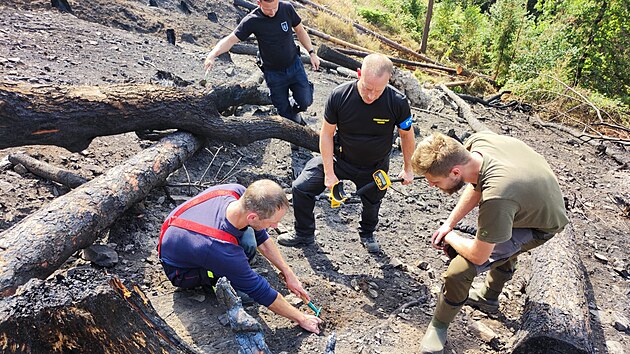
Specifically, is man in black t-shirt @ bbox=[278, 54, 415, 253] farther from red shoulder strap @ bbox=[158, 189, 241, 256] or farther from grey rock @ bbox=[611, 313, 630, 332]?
grey rock @ bbox=[611, 313, 630, 332]

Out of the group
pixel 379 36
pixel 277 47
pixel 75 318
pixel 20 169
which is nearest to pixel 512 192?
pixel 75 318

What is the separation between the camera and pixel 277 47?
5.44m

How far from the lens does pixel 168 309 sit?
10.7ft

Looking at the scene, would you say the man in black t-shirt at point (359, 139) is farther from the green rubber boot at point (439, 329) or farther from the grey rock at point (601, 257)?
the grey rock at point (601, 257)

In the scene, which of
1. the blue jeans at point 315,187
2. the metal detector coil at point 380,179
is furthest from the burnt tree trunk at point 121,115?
the metal detector coil at point 380,179

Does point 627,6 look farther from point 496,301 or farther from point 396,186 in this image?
point 496,301

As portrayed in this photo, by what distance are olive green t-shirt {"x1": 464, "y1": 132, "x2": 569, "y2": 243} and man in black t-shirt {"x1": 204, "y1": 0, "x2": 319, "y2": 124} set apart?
10.2 feet

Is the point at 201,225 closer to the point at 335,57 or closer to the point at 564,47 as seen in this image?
the point at 335,57

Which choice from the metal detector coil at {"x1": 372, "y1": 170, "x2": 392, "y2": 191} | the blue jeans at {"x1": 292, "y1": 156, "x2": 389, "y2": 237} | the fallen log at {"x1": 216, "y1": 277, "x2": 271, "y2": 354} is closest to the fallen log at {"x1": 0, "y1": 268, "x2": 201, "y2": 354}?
the fallen log at {"x1": 216, "y1": 277, "x2": 271, "y2": 354}

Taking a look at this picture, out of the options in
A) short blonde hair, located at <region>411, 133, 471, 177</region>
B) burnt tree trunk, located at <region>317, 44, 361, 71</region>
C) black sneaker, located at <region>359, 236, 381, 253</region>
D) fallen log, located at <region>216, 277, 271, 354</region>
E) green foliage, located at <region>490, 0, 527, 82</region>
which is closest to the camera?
fallen log, located at <region>216, 277, 271, 354</region>

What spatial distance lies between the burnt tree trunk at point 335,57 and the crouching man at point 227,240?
7178mm

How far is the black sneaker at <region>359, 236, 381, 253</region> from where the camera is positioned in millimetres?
4453

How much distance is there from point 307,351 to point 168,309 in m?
1.05

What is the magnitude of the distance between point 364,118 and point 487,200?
1393 mm
